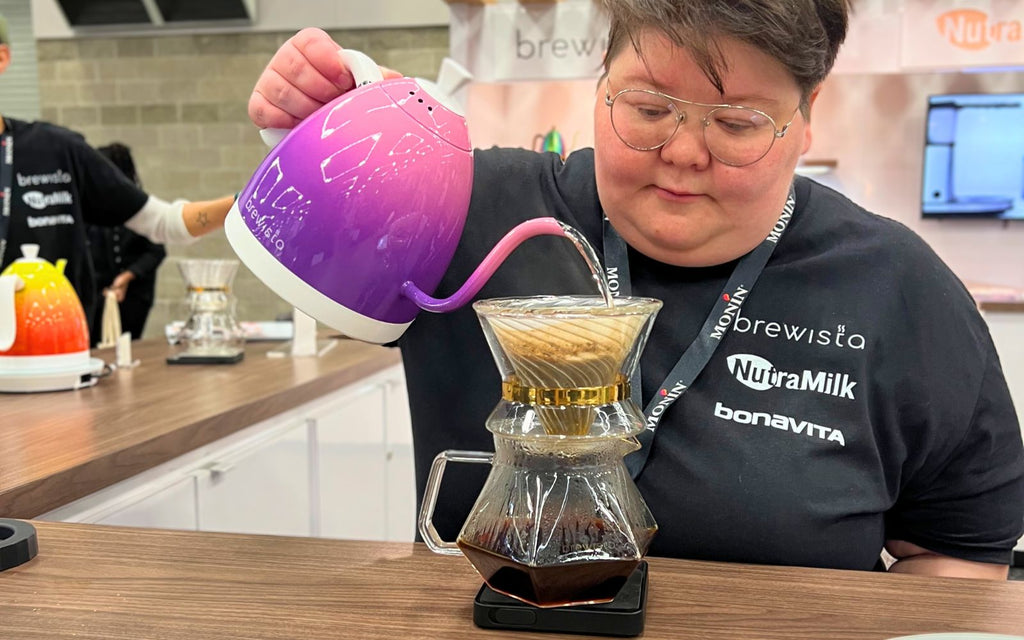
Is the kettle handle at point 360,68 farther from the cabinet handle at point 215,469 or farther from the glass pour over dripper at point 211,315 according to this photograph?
the glass pour over dripper at point 211,315

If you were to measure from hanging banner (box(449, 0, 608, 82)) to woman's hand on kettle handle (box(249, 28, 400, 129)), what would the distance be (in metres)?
2.92

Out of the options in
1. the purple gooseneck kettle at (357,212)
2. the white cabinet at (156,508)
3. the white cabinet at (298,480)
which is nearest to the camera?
the purple gooseneck kettle at (357,212)

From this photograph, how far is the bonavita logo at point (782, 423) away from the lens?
0.98 m

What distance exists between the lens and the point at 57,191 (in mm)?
2768

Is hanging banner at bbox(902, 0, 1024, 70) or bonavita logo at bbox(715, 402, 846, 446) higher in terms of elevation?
hanging banner at bbox(902, 0, 1024, 70)

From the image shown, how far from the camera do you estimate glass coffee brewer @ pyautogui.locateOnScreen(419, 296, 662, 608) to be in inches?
26.6

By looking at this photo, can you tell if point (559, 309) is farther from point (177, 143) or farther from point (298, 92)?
point (177, 143)

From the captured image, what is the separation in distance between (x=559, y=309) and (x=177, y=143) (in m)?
5.51

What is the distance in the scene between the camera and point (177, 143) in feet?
18.7

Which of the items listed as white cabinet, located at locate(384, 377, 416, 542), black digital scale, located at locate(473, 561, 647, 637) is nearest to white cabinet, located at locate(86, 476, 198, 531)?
black digital scale, located at locate(473, 561, 647, 637)

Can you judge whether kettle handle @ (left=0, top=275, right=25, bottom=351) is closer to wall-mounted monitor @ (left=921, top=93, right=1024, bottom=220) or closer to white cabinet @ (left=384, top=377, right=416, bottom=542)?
white cabinet @ (left=384, top=377, right=416, bottom=542)

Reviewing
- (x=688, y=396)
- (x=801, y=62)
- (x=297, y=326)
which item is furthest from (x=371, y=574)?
(x=297, y=326)

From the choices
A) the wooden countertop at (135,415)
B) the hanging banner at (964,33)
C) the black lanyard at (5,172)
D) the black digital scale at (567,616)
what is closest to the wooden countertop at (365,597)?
the black digital scale at (567,616)

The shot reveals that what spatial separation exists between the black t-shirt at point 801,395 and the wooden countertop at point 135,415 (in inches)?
19.2
